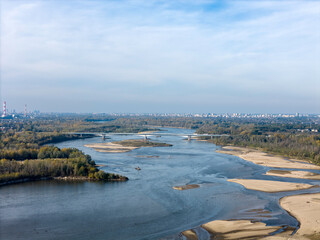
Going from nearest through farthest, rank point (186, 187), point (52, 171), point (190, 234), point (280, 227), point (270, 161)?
1. point (190, 234)
2. point (280, 227)
3. point (186, 187)
4. point (52, 171)
5. point (270, 161)

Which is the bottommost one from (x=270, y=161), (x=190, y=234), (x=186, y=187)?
(x=190, y=234)

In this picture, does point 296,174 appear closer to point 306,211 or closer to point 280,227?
point 306,211

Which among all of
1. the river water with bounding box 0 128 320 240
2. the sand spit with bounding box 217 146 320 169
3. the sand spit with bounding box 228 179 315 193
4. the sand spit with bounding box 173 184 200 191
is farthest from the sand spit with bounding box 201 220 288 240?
the sand spit with bounding box 217 146 320 169

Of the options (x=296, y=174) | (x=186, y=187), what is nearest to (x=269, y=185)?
(x=296, y=174)

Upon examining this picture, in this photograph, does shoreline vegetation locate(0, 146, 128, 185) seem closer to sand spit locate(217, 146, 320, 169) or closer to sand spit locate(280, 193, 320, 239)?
sand spit locate(280, 193, 320, 239)

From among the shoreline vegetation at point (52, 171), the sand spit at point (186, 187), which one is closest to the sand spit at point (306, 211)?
the sand spit at point (186, 187)

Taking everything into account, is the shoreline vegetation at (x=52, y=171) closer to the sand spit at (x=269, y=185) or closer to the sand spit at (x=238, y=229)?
the sand spit at (x=269, y=185)
